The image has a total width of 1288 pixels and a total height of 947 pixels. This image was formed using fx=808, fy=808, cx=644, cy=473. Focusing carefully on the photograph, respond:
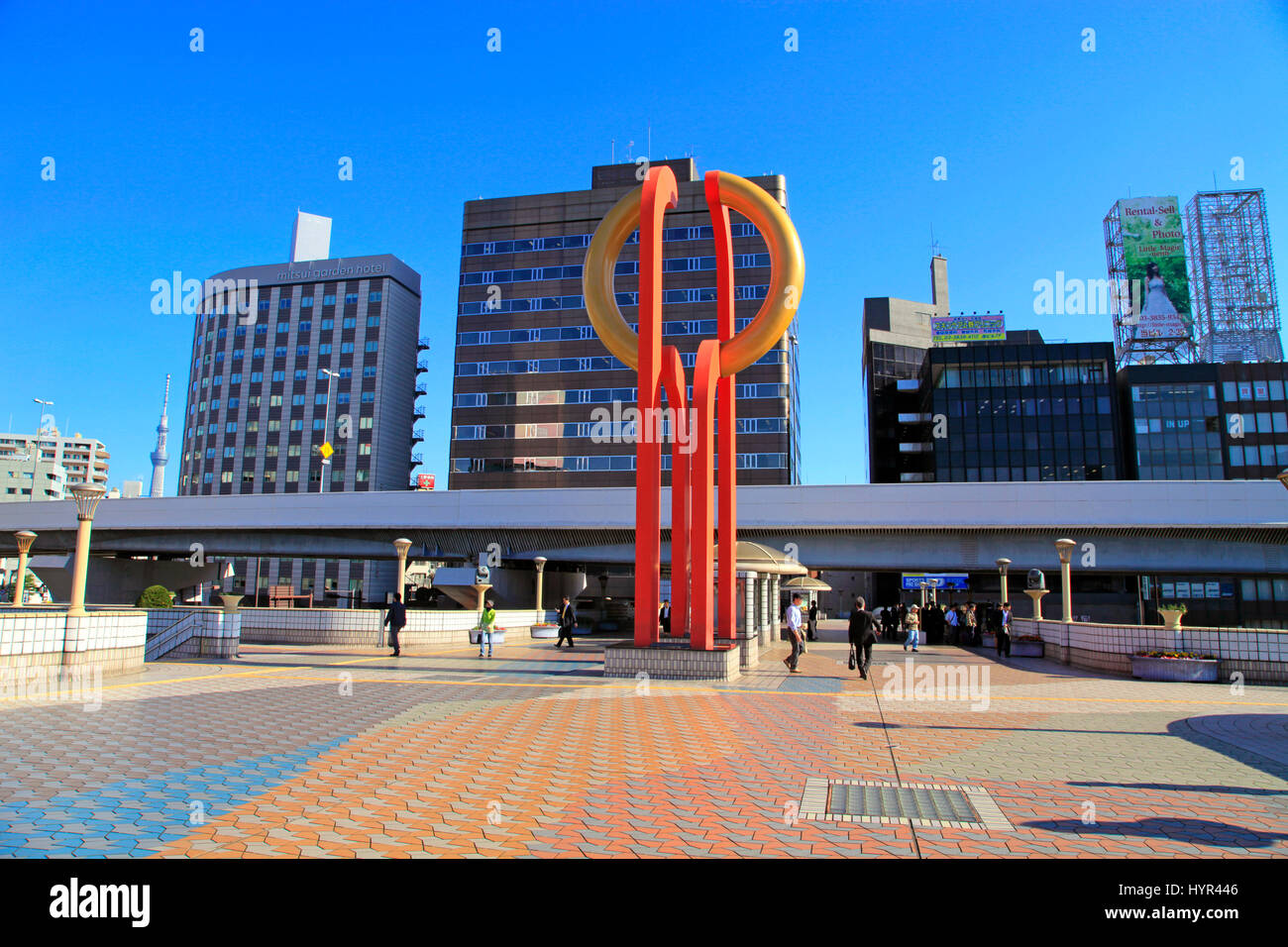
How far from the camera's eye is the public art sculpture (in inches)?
662

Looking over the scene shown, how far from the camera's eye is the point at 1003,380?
78.2 meters

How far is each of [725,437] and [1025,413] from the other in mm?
67839

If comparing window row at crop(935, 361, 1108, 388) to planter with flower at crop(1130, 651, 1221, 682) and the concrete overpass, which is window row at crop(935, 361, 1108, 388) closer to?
the concrete overpass

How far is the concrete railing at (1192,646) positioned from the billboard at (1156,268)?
70.4m

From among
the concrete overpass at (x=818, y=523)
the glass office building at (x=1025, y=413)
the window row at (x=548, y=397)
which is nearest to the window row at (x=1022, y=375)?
the glass office building at (x=1025, y=413)

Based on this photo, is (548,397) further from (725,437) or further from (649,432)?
(649,432)

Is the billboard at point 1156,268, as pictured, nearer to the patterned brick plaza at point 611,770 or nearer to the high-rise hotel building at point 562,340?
the high-rise hotel building at point 562,340

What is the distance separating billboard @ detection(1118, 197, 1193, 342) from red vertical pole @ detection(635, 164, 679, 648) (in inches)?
3032

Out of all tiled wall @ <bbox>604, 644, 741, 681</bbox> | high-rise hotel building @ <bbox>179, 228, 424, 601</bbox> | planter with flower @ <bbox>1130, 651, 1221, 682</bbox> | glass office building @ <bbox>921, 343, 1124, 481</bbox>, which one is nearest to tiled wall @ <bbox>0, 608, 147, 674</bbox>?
tiled wall @ <bbox>604, 644, 741, 681</bbox>

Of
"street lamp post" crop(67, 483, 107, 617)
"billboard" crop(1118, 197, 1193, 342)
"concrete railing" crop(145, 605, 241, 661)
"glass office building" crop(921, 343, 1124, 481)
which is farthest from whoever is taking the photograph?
"billboard" crop(1118, 197, 1193, 342)

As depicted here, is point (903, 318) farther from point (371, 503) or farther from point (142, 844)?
point (142, 844)

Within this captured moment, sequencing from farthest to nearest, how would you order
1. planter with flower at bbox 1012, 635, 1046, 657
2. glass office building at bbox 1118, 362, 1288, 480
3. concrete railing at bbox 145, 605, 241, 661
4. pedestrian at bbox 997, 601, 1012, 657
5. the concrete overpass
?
glass office building at bbox 1118, 362, 1288, 480
the concrete overpass
pedestrian at bbox 997, 601, 1012, 657
planter with flower at bbox 1012, 635, 1046, 657
concrete railing at bbox 145, 605, 241, 661

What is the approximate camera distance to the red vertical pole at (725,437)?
18.2 m

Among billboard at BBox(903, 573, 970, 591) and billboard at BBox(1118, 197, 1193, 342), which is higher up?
billboard at BBox(1118, 197, 1193, 342)
